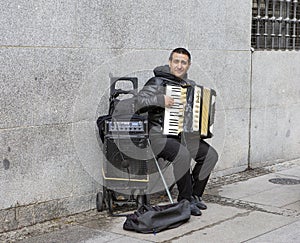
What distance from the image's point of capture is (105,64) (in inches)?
240

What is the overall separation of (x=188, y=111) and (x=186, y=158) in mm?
462

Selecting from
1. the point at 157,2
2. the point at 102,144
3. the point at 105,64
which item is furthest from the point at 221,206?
the point at 157,2

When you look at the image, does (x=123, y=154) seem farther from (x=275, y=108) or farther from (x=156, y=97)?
(x=275, y=108)

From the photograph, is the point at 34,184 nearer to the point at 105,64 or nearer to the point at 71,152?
the point at 71,152

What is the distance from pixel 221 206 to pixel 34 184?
203cm

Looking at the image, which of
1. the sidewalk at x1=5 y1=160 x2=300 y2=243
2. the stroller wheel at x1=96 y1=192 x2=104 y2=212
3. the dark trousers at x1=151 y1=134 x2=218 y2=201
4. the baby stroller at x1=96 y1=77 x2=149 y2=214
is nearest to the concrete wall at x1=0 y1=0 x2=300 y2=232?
the stroller wheel at x1=96 y1=192 x2=104 y2=212

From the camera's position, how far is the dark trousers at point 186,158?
5824 mm

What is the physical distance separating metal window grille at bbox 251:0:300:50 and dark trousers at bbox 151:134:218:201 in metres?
2.55

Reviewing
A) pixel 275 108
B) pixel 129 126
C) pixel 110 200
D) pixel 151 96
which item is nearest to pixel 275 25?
pixel 275 108

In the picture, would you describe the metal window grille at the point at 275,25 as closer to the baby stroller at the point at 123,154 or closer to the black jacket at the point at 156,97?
the black jacket at the point at 156,97

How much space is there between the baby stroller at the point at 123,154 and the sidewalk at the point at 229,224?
0.25 m

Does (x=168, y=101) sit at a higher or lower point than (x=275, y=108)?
higher

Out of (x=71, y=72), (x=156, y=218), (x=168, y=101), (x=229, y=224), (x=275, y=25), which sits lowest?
(x=229, y=224)

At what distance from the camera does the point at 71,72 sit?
5.80m
